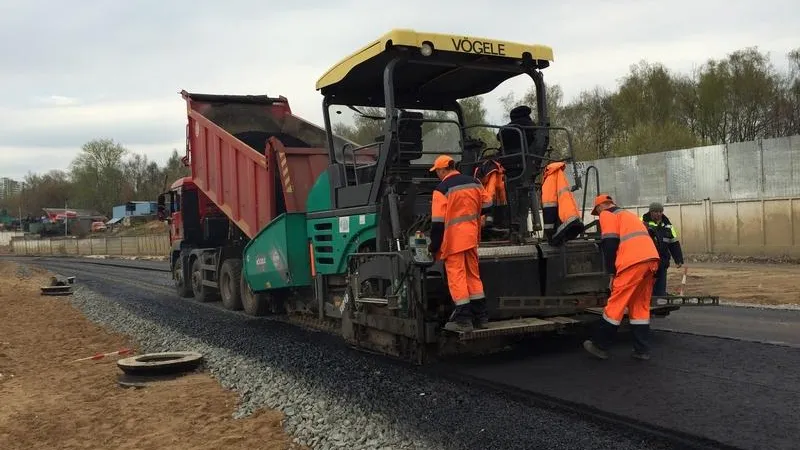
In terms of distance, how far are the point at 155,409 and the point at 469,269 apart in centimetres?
271

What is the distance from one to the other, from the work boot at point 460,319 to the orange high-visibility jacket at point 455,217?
44 centimetres

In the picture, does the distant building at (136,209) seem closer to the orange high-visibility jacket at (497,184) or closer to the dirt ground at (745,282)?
the dirt ground at (745,282)

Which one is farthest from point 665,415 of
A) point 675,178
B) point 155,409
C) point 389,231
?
point 675,178

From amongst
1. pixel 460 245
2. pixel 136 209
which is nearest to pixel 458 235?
pixel 460 245

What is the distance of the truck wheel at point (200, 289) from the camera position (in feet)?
39.6

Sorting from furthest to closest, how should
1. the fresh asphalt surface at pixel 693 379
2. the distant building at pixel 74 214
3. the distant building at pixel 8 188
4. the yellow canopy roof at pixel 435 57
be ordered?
1. the distant building at pixel 8 188
2. the distant building at pixel 74 214
3. the yellow canopy roof at pixel 435 57
4. the fresh asphalt surface at pixel 693 379

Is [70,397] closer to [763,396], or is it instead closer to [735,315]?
[763,396]

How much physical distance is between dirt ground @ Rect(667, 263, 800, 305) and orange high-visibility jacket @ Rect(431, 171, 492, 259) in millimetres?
7152

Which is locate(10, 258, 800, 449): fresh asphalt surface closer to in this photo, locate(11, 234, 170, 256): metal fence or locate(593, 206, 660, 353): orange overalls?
locate(593, 206, 660, 353): orange overalls

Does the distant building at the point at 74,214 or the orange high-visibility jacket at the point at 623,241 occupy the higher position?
the distant building at the point at 74,214

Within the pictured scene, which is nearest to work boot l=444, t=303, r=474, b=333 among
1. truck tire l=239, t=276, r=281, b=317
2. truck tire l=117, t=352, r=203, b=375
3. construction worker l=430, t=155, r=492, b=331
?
construction worker l=430, t=155, r=492, b=331

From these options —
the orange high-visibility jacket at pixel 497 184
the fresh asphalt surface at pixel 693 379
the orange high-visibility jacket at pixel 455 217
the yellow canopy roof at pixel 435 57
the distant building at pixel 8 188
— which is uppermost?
the distant building at pixel 8 188

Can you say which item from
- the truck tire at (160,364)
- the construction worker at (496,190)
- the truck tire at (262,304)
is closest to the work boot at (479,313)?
the construction worker at (496,190)

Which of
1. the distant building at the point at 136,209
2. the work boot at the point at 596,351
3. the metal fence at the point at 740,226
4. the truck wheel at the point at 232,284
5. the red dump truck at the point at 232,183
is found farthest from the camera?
the distant building at the point at 136,209
